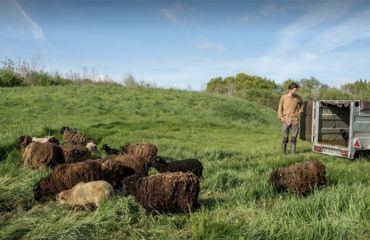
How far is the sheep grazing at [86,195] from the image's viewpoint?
13.8 ft

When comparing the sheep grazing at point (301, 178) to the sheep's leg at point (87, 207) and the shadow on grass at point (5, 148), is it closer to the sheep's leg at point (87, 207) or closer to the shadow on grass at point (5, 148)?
the sheep's leg at point (87, 207)

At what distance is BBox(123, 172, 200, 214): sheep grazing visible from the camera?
3.95 meters

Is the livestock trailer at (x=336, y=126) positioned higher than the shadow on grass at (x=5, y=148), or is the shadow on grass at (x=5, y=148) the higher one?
the livestock trailer at (x=336, y=126)

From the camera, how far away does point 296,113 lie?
9445 millimetres

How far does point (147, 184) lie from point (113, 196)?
674mm

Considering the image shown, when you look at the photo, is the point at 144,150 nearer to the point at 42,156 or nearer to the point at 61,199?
the point at 42,156

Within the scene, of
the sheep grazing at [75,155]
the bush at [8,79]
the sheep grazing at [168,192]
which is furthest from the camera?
the bush at [8,79]

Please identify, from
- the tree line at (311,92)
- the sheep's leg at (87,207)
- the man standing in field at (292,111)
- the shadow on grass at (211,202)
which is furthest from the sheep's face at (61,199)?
the tree line at (311,92)

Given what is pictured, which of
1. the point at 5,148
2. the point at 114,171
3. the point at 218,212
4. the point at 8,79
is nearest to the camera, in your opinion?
the point at 218,212

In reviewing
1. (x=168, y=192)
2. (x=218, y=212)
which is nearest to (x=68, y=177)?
(x=168, y=192)

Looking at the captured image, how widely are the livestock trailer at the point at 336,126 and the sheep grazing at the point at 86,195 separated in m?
7.42

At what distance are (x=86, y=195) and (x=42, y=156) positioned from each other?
9.13 feet

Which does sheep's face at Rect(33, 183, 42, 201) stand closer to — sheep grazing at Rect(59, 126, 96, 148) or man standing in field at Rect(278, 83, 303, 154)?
sheep grazing at Rect(59, 126, 96, 148)

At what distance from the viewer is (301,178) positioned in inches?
201
